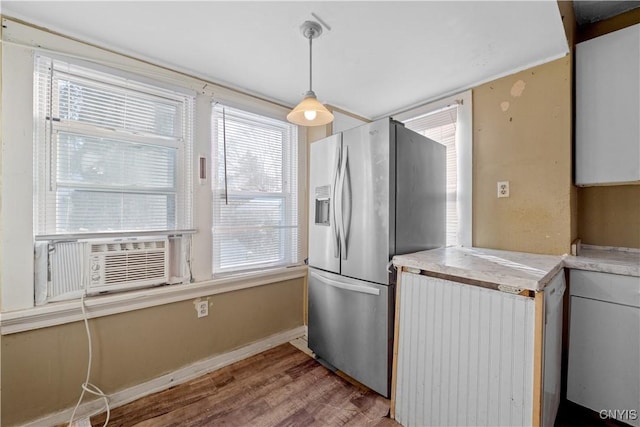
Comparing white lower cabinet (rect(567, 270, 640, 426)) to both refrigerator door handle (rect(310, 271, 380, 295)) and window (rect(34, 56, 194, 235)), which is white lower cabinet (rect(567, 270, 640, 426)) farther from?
window (rect(34, 56, 194, 235))

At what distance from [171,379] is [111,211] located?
1259mm

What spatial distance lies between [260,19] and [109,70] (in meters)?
1.07

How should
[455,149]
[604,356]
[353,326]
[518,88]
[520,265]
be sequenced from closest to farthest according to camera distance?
[520,265]
[604,356]
[353,326]
[518,88]
[455,149]

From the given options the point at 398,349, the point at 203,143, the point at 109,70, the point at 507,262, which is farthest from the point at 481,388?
the point at 109,70

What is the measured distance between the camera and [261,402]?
1763mm

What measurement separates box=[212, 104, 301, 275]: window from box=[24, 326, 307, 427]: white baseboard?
69 centimetres

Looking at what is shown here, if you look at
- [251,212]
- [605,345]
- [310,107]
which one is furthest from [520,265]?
[251,212]

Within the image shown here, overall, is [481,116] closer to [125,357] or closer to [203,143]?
[203,143]

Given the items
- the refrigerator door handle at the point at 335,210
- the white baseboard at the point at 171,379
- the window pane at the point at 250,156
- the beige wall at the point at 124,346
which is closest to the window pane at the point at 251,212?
the window pane at the point at 250,156

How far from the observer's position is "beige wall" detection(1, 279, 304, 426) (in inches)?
58.1

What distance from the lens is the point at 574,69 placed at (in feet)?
5.88

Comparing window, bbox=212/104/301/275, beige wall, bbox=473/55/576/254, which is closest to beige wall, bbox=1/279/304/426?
window, bbox=212/104/301/275

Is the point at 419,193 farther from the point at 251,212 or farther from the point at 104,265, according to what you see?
the point at 104,265

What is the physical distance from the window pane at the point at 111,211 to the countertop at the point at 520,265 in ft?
5.47
